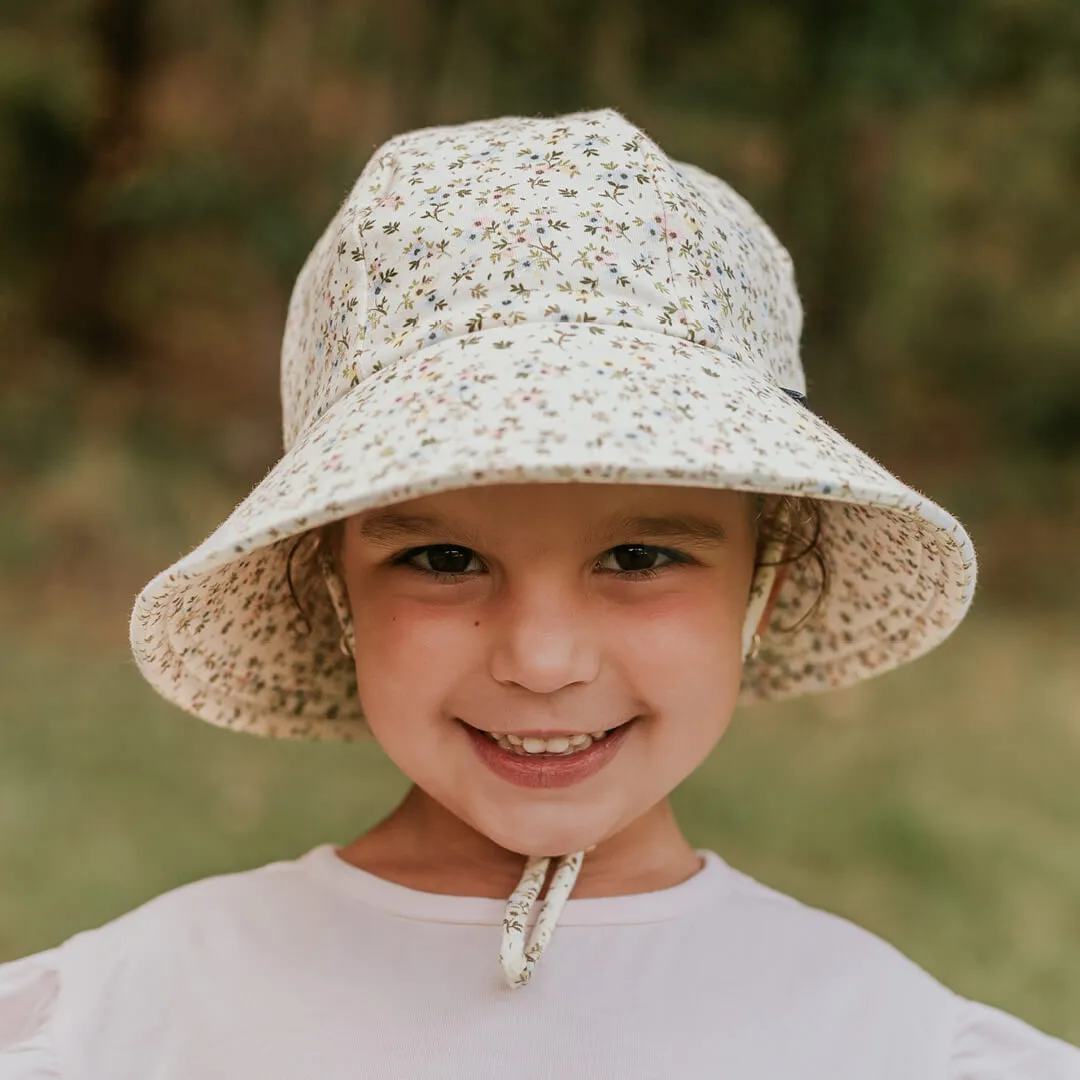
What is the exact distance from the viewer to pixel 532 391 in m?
0.71

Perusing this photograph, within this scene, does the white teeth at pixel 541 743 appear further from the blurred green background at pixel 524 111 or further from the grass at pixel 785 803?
the blurred green background at pixel 524 111

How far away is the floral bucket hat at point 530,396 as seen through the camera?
70 cm

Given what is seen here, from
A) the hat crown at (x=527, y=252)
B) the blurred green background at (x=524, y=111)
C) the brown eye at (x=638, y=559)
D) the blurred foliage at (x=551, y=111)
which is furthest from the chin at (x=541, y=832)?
the blurred foliage at (x=551, y=111)

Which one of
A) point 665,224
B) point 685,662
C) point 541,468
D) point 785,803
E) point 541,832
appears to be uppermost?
point 665,224

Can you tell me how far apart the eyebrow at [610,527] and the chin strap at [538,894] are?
0.10m

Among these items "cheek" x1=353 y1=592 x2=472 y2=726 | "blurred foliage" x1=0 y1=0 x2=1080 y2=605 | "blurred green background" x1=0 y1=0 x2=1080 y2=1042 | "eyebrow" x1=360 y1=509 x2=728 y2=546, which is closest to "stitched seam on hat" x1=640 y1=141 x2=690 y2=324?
"eyebrow" x1=360 y1=509 x2=728 y2=546

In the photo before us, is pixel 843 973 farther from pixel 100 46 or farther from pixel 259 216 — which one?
pixel 100 46

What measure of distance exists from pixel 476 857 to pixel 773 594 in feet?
0.96

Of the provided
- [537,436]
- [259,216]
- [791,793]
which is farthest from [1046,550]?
[537,436]

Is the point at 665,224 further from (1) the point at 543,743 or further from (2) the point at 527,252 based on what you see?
(1) the point at 543,743

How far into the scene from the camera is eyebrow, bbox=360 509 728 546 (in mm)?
792

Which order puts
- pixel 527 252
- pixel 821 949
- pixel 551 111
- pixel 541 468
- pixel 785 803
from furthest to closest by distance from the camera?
pixel 551 111, pixel 785 803, pixel 821 949, pixel 527 252, pixel 541 468

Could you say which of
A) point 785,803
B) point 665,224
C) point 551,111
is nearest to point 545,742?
point 665,224

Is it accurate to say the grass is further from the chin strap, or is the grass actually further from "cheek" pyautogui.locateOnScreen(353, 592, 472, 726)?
"cheek" pyautogui.locateOnScreen(353, 592, 472, 726)
